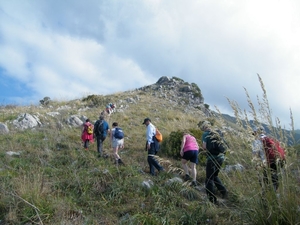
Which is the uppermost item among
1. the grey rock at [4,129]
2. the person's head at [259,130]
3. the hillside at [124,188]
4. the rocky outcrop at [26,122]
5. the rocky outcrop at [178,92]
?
the rocky outcrop at [178,92]

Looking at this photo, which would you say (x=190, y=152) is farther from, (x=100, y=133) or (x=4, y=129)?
(x=4, y=129)

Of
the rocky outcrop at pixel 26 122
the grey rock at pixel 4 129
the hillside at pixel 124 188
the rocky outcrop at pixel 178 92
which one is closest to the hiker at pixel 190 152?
the hillside at pixel 124 188

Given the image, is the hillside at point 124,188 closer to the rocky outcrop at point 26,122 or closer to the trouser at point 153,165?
the trouser at point 153,165

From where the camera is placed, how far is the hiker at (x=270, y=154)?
8.78ft

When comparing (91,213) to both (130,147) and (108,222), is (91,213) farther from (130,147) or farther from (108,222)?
(130,147)

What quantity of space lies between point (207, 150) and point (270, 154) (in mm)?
1942

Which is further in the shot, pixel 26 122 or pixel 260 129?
pixel 26 122

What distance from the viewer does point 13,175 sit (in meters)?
5.31

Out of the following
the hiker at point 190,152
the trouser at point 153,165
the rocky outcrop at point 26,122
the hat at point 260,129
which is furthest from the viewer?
the rocky outcrop at point 26,122

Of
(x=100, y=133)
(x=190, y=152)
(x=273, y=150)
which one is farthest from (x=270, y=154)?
(x=100, y=133)

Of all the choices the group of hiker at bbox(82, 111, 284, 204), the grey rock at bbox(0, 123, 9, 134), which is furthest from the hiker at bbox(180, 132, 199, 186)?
the grey rock at bbox(0, 123, 9, 134)

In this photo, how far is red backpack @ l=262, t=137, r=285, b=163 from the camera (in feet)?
8.78

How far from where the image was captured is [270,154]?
9.51 ft

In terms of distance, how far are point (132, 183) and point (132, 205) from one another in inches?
32.5
